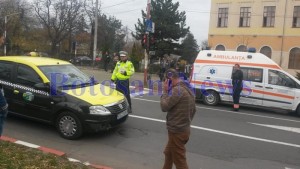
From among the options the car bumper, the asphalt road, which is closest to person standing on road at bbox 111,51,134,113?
the asphalt road

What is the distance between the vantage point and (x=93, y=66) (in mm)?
37562

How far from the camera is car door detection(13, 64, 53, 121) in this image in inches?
297

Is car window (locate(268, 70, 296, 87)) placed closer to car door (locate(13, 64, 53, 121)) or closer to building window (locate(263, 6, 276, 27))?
car door (locate(13, 64, 53, 121))

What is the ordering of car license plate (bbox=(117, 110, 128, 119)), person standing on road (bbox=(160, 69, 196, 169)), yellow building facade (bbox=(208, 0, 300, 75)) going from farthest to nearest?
yellow building facade (bbox=(208, 0, 300, 75)) < car license plate (bbox=(117, 110, 128, 119)) < person standing on road (bbox=(160, 69, 196, 169))

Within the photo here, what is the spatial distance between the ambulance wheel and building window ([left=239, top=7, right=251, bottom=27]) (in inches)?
1238

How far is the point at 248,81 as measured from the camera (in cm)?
1315

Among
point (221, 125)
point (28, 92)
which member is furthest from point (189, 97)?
point (221, 125)

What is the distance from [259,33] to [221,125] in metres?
34.5

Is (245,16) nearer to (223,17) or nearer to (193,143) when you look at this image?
(223,17)

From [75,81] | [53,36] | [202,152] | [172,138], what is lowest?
[202,152]

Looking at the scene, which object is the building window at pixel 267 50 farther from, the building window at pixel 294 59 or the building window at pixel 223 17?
the building window at pixel 223 17

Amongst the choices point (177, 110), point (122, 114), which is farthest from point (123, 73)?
point (177, 110)

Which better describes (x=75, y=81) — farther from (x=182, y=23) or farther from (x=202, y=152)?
(x=182, y=23)

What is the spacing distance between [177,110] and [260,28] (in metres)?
39.4
